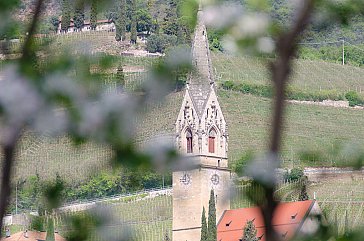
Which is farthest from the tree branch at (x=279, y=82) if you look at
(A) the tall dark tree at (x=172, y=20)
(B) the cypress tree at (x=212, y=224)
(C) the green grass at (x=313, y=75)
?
Result: (C) the green grass at (x=313, y=75)

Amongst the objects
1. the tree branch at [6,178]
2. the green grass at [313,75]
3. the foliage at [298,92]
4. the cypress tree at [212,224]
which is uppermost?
the green grass at [313,75]

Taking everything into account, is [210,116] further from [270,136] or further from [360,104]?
[360,104]

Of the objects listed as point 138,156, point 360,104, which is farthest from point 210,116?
point 360,104

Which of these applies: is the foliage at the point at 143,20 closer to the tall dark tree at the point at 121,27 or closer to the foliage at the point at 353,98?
the tall dark tree at the point at 121,27

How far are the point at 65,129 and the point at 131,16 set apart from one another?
5796cm

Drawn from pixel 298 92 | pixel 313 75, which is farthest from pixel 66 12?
pixel 313 75

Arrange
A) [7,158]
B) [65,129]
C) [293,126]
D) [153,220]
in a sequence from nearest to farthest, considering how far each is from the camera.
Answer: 1. [7,158]
2. [65,129]
3. [153,220]
4. [293,126]

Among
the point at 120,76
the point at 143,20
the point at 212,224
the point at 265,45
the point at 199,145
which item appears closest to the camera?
the point at 265,45

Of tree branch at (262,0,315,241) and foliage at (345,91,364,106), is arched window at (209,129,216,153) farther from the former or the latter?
foliage at (345,91,364,106)

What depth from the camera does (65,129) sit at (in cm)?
261

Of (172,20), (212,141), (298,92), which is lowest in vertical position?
(212,141)

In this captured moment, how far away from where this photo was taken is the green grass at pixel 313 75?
202 ft

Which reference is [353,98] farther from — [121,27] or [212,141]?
[212,141]

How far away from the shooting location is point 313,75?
65.3 m
